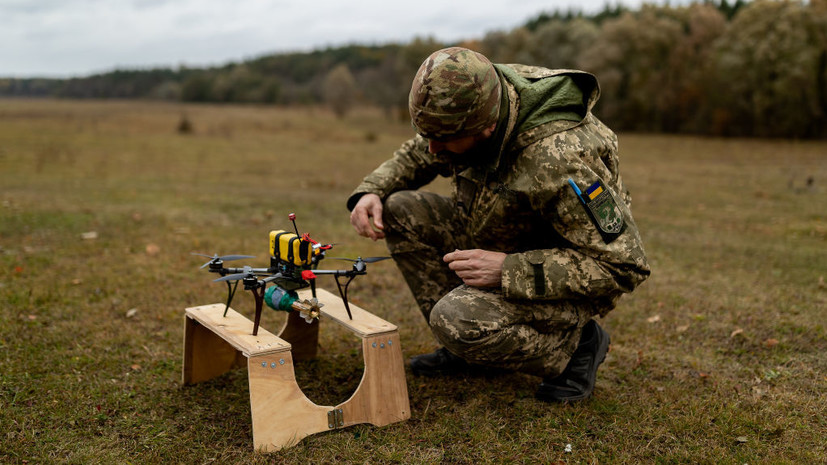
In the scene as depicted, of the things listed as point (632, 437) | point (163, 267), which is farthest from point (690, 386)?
point (163, 267)

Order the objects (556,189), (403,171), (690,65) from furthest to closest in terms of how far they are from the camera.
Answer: (690,65) → (403,171) → (556,189)

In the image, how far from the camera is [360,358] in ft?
13.8

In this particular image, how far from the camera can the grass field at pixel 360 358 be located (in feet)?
10.1

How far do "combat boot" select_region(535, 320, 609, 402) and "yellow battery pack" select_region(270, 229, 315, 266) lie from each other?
1567mm

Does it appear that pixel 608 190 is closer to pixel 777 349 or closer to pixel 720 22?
pixel 777 349

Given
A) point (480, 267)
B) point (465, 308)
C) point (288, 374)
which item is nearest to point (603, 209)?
point (480, 267)

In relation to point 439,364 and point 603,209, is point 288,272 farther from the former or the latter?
point 603,209

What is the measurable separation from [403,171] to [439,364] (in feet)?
4.09

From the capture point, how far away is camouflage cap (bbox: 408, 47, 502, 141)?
278 cm

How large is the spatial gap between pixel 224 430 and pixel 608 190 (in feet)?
7.50

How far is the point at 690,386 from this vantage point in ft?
12.4

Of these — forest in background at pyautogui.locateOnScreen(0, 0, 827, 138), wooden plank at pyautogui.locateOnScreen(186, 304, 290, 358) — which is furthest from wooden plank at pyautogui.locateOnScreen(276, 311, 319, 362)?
forest in background at pyautogui.locateOnScreen(0, 0, 827, 138)

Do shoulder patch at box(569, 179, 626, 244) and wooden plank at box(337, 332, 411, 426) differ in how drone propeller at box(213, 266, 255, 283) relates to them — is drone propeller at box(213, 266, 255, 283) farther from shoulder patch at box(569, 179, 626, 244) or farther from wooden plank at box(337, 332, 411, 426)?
shoulder patch at box(569, 179, 626, 244)

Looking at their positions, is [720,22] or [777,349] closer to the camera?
[777,349]
